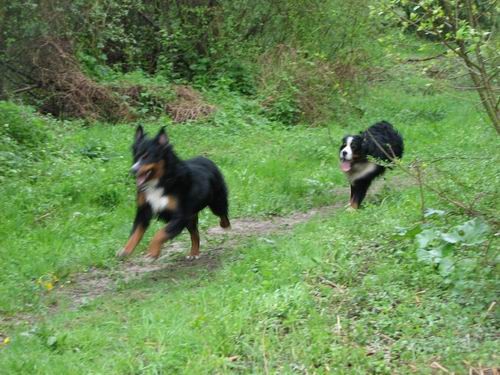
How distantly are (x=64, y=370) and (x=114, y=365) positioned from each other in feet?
1.18

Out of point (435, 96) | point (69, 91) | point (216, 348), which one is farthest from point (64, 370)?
point (435, 96)

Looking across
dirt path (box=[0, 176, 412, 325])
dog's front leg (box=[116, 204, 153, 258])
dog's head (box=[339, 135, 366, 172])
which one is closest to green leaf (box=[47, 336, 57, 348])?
dirt path (box=[0, 176, 412, 325])

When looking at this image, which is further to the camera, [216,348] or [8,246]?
[8,246]

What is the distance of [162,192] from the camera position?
24.9 ft

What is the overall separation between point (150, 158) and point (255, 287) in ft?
6.57

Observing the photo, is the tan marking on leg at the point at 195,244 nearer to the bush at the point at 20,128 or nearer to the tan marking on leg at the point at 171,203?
the tan marking on leg at the point at 171,203

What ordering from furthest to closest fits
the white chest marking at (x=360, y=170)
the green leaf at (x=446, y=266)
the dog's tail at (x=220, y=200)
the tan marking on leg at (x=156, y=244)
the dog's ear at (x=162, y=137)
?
the white chest marking at (x=360, y=170) < the dog's tail at (x=220, y=200) < the dog's ear at (x=162, y=137) < the tan marking on leg at (x=156, y=244) < the green leaf at (x=446, y=266)

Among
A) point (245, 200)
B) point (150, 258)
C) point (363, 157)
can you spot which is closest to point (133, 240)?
point (150, 258)

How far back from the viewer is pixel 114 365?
4949 millimetres

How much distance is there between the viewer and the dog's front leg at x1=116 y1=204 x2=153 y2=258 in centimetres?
762

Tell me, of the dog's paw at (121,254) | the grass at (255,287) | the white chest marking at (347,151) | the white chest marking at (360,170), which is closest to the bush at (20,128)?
the grass at (255,287)

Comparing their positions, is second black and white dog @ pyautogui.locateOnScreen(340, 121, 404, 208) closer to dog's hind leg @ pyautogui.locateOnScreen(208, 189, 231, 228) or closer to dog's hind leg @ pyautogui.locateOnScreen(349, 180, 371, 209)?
dog's hind leg @ pyautogui.locateOnScreen(349, 180, 371, 209)

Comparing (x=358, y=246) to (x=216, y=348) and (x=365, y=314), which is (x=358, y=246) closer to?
(x=365, y=314)

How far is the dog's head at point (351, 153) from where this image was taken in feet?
34.4
